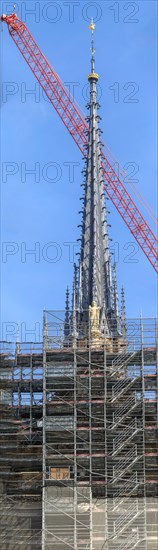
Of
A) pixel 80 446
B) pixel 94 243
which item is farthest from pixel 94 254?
pixel 80 446

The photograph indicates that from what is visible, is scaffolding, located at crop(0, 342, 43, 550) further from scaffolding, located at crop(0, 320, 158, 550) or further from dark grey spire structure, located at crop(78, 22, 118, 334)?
dark grey spire structure, located at crop(78, 22, 118, 334)

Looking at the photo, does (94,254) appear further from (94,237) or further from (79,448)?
(79,448)

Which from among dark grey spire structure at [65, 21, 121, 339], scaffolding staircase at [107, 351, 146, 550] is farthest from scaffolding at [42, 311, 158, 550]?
dark grey spire structure at [65, 21, 121, 339]

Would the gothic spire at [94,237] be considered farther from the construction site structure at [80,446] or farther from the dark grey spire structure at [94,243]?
the construction site structure at [80,446]

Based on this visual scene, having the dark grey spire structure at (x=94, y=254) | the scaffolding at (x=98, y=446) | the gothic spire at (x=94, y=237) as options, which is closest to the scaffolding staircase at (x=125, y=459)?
the scaffolding at (x=98, y=446)

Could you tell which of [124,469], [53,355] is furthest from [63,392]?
[124,469]

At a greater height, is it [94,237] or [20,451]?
[94,237]

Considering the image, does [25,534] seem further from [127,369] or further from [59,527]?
[127,369]

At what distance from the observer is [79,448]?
2712 inches

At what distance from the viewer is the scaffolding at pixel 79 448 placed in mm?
66750

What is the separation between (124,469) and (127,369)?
688cm

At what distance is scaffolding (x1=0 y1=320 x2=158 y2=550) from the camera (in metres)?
66.8

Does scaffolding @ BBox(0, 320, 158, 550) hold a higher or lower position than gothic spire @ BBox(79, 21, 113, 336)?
lower

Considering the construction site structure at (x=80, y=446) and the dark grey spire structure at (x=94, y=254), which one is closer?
the construction site structure at (x=80, y=446)
